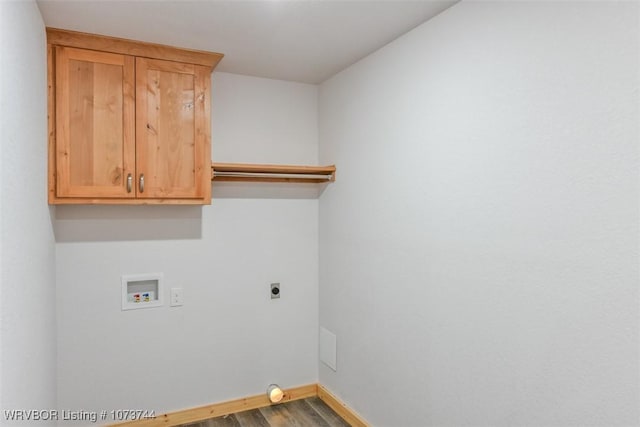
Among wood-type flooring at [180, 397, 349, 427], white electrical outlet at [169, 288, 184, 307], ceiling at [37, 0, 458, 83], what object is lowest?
wood-type flooring at [180, 397, 349, 427]

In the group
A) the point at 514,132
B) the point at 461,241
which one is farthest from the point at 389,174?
the point at 514,132

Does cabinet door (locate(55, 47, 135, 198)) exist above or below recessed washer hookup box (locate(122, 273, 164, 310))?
above

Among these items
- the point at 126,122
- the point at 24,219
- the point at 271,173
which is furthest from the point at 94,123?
the point at 271,173

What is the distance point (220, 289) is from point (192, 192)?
31.1 inches

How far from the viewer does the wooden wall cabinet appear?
7.74 feet

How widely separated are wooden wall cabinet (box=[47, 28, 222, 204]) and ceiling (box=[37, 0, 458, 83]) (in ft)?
0.38

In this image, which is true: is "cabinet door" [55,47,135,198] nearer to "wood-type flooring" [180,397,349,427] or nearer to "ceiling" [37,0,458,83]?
"ceiling" [37,0,458,83]

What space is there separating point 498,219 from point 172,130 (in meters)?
1.96

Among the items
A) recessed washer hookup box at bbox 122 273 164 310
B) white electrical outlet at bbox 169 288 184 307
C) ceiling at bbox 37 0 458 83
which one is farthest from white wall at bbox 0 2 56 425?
white electrical outlet at bbox 169 288 184 307

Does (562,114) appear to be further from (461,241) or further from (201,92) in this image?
(201,92)

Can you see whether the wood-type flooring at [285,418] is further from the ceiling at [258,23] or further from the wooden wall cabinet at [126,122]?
the ceiling at [258,23]

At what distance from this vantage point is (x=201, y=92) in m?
2.70

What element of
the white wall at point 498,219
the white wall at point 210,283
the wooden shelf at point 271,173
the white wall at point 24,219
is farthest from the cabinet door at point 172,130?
the white wall at point 498,219

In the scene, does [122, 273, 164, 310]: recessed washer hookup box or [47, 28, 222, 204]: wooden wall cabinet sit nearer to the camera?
[47, 28, 222, 204]: wooden wall cabinet
